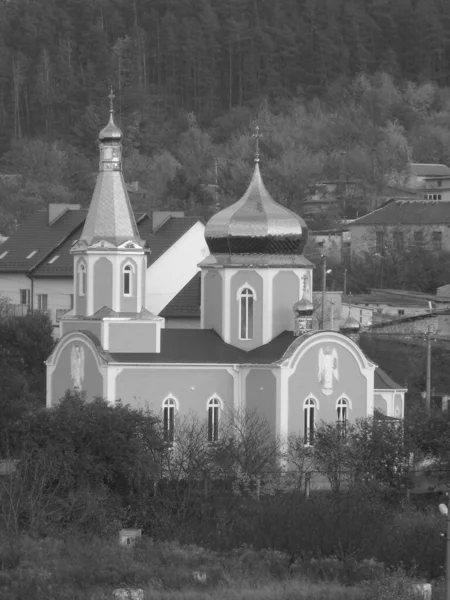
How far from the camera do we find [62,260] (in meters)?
51.9

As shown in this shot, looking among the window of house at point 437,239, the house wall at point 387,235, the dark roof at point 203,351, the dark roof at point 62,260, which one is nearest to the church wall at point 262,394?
the dark roof at point 203,351

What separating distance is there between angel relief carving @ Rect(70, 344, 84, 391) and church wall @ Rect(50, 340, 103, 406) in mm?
55

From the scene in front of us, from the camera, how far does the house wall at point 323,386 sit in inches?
1513

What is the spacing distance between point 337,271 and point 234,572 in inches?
1198

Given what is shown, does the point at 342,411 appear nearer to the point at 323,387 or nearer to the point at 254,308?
the point at 323,387

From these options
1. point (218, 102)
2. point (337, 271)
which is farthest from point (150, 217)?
point (218, 102)

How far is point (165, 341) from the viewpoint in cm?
3903

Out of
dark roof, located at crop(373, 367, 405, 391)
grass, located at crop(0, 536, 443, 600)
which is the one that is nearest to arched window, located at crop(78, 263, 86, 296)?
dark roof, located at crop(373, 367, 405, 391)

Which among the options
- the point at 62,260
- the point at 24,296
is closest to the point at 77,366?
the point at 62,260

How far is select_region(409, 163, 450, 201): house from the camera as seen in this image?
2726 inches

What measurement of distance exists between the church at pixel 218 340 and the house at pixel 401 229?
830 inches

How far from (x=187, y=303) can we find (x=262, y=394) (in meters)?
7.88

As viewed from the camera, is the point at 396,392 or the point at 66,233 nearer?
the point at 396,392

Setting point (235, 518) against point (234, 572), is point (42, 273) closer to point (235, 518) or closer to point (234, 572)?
point (235, 518)
